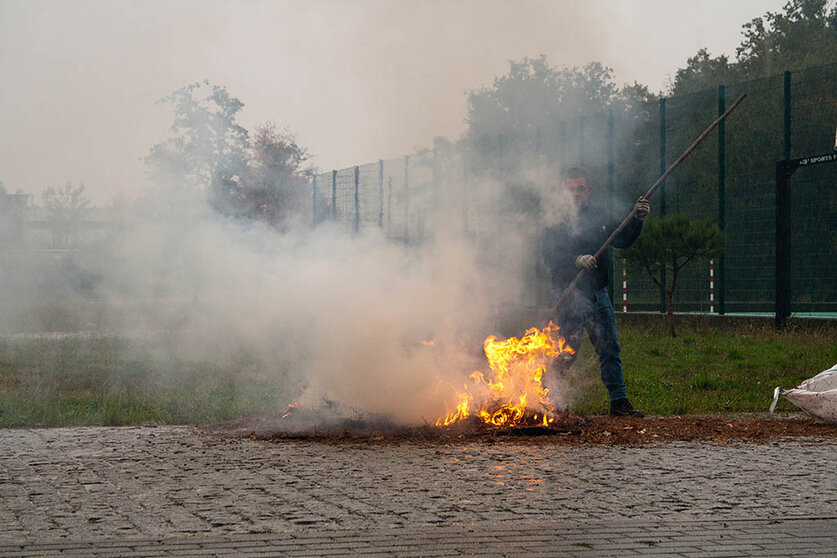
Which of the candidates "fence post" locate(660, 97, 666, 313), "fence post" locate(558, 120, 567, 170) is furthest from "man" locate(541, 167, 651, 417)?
"fence post" locate(660, 97, 666, 313)

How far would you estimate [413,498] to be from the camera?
4918mm

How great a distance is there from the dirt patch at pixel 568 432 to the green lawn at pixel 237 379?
103cm

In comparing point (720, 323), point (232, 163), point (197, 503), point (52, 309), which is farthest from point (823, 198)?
point (197, 503)

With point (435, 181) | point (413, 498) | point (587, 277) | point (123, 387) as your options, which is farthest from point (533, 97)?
point (413, 498)

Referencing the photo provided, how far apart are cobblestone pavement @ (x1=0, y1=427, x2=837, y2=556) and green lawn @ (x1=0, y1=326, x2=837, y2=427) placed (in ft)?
6.11

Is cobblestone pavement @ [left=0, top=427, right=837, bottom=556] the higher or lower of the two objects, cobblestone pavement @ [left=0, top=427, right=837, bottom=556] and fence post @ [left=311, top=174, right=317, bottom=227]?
the lower

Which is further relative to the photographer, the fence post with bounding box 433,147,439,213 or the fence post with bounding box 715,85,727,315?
the fence post with bounding box 715,85,727,315

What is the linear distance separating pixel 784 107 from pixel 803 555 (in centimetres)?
1515

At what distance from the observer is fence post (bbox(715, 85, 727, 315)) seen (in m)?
18.1

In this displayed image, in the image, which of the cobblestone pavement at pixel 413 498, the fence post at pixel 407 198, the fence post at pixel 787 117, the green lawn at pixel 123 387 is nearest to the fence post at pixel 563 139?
the fence post at pixel 407 198

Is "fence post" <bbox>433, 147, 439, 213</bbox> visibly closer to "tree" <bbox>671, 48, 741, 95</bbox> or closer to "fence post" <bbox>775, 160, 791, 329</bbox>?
"fence post" <bbox>775, 160, 791, 329</bbox>

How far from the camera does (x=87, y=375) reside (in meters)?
11.7

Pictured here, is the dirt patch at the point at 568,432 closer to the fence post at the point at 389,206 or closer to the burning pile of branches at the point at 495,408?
the burning pile of branches at the point at 495,408

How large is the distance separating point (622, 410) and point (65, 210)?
7816mm
